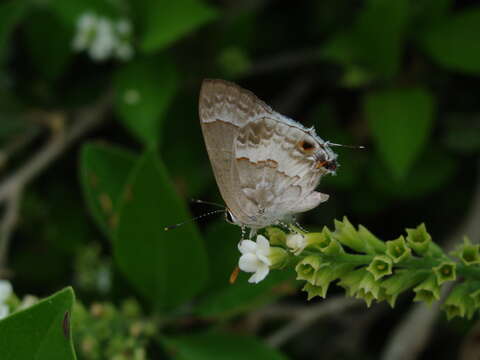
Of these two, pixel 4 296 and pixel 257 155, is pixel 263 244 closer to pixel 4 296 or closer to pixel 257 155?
pixel 257 155

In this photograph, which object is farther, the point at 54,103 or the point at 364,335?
the point at 54,103

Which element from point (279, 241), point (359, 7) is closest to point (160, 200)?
point (279, 241)

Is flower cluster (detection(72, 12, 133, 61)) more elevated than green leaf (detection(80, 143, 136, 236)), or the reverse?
flower cluster (detection(72, 12, 133, 61))

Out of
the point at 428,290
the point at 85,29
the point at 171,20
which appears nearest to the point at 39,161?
the point at 85,29

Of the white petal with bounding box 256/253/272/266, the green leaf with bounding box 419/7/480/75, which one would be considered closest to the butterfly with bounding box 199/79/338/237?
the white petal with bounding box 256/253/272/266

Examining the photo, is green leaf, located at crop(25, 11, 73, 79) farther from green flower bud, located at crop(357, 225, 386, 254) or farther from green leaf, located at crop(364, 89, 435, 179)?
green flower bud, located at crop(357, 225, 386, 254)

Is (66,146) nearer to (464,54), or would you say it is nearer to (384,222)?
(384,222)

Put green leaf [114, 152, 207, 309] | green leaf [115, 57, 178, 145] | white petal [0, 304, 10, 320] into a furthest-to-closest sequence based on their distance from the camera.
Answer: green leaf [115, 57, 178, 145], green leaf [114, 152, 207, 309], white petal [0, 304, 10, 320]
